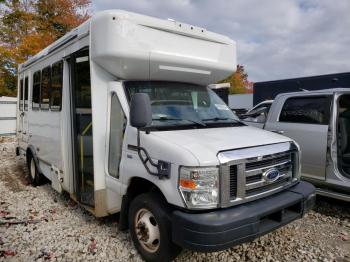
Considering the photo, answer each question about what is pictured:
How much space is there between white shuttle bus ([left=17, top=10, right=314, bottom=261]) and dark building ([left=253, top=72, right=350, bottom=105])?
9.17 meters

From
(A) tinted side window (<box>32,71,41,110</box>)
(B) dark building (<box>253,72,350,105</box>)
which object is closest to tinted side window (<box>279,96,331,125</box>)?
(A) tinted side window (<box>32,71,41,110</box>)

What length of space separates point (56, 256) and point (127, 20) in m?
3.05

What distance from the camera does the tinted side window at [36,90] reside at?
6.43m

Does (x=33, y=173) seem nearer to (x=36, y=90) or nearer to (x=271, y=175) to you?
(x=36, y=90)

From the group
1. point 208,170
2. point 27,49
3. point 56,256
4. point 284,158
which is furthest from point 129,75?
point 27,49

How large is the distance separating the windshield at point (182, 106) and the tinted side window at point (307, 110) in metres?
1.81

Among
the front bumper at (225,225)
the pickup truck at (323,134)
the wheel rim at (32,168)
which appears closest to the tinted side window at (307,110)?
the pickup truck at (323,134)

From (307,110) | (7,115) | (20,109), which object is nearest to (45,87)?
(20,109)

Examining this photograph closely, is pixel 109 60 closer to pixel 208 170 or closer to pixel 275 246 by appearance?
pixel 208 170

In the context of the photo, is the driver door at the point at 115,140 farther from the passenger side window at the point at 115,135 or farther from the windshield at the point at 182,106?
the windshield at the point at 182,106

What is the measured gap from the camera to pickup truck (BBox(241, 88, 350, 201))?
504cm

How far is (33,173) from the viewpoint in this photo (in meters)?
7.08

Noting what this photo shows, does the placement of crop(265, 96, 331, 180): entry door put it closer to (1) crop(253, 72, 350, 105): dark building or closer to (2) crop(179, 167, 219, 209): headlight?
(2) crop(179, 167, 219, 209): headlight

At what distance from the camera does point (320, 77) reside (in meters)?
14.5
